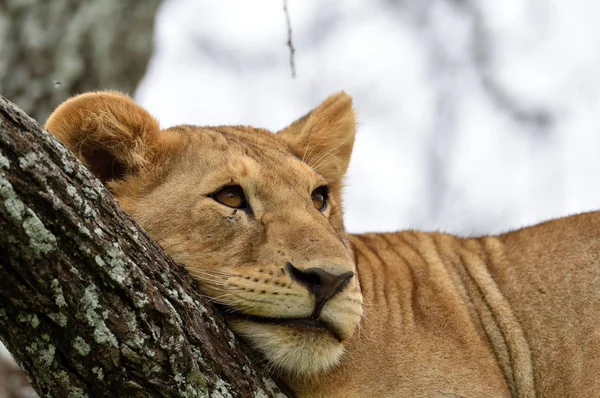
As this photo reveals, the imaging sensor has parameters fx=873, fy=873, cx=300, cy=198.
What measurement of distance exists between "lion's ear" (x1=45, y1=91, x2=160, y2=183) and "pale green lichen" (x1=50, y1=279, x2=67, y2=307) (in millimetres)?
1627

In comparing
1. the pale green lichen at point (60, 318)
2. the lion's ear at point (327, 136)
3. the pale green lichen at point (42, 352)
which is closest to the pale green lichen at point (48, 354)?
the pale green lichen at point (42, 352)

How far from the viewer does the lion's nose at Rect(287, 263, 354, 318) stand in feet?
12.8

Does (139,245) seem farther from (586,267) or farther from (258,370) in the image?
(586,267)

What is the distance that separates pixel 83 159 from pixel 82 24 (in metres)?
3.14

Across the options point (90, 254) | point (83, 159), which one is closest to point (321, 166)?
point (83, 159)

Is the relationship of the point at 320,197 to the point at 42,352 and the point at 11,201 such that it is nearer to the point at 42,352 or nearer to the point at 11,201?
the point at 42,352

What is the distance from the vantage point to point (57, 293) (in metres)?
3.08

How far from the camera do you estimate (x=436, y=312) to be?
5.07 metres

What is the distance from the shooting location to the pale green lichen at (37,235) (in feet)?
9.70

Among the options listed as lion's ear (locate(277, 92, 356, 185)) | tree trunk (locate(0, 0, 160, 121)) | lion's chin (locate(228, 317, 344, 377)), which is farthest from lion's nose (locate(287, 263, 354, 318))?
tree trunk (locate(0, 0, 160, 121))

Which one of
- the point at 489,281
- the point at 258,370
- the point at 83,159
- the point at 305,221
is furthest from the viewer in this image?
the point at 489,281

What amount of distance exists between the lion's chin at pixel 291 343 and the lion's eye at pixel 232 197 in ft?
2.28

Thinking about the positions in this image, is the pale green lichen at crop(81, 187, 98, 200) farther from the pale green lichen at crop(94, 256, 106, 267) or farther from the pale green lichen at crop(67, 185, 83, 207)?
the pale green lichen at crop(94, 256, 106, 267)

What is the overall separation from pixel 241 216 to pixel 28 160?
1.56 meters
